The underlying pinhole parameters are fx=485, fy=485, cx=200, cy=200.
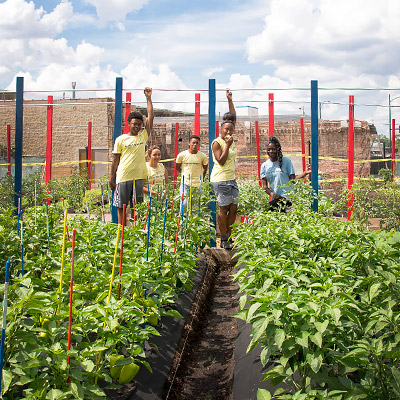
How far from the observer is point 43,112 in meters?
22.3

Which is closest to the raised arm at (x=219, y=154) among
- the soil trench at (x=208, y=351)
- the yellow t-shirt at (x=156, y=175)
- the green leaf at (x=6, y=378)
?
the yellow t-shirt at (x=156, y=175)

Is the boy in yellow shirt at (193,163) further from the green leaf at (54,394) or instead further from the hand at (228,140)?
the green leaf at (54,394)

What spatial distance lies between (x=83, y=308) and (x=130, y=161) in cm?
324

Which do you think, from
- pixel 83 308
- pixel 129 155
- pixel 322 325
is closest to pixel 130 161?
pixel 129 155

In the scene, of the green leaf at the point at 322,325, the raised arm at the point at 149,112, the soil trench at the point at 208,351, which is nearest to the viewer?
the green leaf at the point at 322,325

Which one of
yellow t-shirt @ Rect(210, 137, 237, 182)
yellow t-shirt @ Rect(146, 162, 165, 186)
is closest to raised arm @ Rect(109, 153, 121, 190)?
yellow t-shirt @ Rect(146, 162, 165, 186)

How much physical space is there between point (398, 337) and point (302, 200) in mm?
3039

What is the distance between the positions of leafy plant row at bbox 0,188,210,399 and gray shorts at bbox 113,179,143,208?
4.07ft

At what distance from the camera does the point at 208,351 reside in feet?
12.4

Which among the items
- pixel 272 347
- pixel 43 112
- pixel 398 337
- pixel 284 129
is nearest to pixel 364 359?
pixel 398 337

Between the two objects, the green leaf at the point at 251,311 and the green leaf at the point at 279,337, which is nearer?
the green leaf at the point at 279,337

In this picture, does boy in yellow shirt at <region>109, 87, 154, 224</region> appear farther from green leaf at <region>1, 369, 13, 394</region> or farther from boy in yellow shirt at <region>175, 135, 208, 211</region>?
green leaf at <region>1, 369, 13, 394</region>

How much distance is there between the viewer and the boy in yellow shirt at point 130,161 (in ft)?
18.4

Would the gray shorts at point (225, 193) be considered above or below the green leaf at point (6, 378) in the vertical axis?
above
